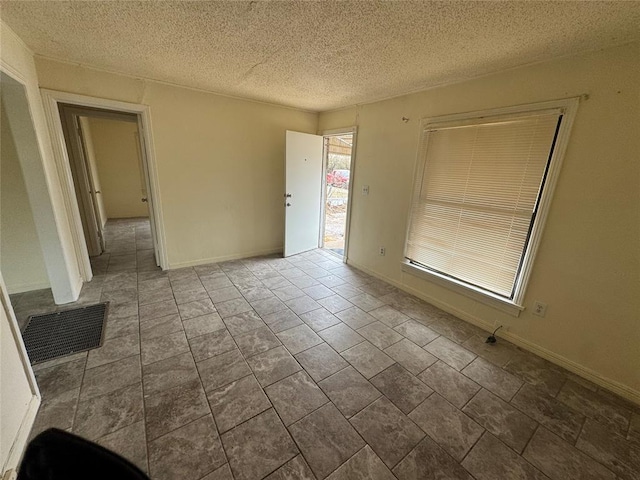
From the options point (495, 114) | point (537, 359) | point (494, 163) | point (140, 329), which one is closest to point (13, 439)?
point (140, 329)

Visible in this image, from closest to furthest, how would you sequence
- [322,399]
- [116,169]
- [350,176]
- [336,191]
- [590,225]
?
[322,399]
[590,225]
[350,176]
[116,169]
[336,191]

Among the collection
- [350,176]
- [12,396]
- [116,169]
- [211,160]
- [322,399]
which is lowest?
[322,399]

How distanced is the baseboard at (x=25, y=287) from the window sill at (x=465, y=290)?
13.5ft

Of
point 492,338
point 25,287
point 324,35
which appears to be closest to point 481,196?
point 492,338

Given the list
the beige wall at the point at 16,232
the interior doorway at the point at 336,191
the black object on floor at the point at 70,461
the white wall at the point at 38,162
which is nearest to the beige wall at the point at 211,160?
the white wall at the point at 38,162

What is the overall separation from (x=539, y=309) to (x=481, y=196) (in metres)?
1.06

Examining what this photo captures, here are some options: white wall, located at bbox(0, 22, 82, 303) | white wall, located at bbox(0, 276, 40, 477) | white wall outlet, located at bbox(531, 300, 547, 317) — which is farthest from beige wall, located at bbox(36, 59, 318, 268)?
white wall outlet, located at bbox(531, 300, 547, 317)

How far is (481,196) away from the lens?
2424mm

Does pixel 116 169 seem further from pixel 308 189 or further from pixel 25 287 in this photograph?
pixel 308 189

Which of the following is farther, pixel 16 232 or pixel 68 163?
pixel 68 163

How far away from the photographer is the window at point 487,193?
6.73ft

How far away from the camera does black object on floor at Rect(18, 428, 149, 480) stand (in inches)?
25.3

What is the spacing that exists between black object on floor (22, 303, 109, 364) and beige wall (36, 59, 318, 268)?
1193 mm

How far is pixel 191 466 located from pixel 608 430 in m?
2.38
